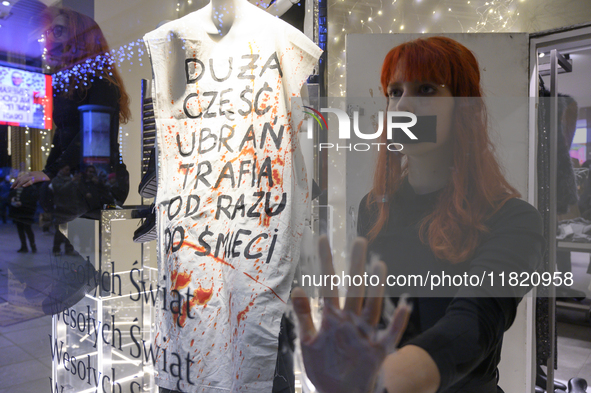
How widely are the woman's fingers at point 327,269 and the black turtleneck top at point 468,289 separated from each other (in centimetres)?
14

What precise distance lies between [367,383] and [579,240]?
650 millimetres

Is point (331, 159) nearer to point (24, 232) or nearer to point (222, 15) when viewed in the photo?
point (222, 15)

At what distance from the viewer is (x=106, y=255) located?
1.11m

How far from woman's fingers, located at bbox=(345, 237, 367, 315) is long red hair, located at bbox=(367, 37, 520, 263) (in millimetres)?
156

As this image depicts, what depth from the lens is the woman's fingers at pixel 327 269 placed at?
3.04 ft

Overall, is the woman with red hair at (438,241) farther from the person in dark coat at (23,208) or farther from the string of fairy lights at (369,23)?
the person in dark coat at (23,208)

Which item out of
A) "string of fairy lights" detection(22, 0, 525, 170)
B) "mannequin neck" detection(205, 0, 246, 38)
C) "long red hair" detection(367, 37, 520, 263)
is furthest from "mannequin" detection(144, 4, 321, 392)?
"long red hair" detection(367, 37, 520, 263)

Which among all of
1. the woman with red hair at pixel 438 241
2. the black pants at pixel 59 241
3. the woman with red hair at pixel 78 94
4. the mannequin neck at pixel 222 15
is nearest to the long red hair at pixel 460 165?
the woman with red hair at pixel 438 241


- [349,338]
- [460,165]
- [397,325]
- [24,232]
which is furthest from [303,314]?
[24,232]

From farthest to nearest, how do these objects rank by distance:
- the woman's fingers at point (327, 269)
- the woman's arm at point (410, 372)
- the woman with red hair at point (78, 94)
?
the woman with red hair at point (78, 94), the woman's fingers at point (327, 269), the woman's arm at point (410, 372)

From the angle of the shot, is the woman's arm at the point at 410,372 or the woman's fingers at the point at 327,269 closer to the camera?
the woman's arm at the point at 410,372

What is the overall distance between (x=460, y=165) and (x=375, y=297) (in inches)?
15.4

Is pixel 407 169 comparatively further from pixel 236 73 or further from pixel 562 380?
pixel 562 380

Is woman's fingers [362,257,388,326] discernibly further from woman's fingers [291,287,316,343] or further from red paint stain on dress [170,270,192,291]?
red paint stain on dress [170,270,192,291]
